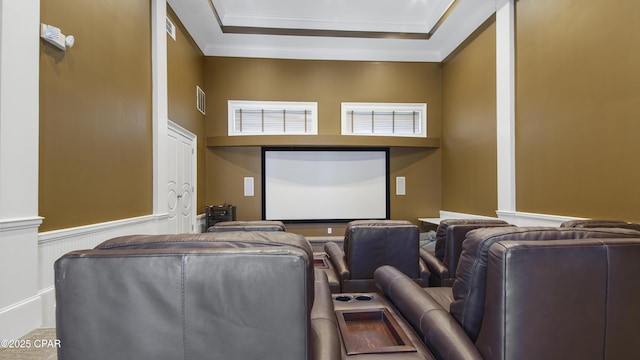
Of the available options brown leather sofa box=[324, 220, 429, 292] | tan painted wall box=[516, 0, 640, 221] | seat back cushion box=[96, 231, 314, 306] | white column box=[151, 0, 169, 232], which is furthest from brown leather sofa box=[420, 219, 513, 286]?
white column box=[151, 0, 169, 232]

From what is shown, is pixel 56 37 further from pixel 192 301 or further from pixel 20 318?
pixel 192 301

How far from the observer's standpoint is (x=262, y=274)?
103 cm

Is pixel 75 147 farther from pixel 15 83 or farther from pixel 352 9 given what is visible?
pixel 352 9

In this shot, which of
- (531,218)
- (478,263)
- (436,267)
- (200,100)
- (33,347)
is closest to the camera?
(478,263)

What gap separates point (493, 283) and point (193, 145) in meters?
5.21

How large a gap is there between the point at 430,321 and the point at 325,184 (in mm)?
5026

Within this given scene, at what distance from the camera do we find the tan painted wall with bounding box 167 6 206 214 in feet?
14.3

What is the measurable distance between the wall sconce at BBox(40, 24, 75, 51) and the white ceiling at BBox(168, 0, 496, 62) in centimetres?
247

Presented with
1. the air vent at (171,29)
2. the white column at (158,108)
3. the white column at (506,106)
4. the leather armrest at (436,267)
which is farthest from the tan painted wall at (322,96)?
the leather armrest at (436,267)

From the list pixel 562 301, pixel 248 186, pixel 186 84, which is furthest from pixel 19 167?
pixel 248 186

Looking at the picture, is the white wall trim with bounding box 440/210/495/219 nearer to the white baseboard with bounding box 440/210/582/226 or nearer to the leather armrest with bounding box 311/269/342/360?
the white baseboard with bounding box 440/210/582/226

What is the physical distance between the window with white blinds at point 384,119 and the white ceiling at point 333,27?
977 millimetres

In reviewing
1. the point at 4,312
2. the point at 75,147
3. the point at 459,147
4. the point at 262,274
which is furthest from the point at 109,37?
the point at 459,147

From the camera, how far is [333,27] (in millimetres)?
5523
